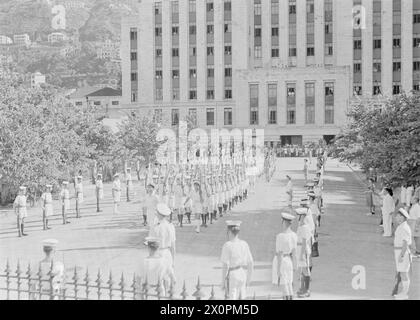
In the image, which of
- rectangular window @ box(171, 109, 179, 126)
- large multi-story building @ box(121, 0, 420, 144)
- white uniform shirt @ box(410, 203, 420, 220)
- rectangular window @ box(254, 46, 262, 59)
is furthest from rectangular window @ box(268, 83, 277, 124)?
white uniform shirt @ box(410, 203, 420, 220)

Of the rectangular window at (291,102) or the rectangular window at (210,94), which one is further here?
the rectangular window at (210,94)

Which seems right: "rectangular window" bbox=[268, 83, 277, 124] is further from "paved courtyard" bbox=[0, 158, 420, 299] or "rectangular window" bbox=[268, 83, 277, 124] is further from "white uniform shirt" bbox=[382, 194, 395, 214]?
"white uniform shirt" bbox=[382, 194, 395, 214]

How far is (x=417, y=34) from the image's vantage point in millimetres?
74188

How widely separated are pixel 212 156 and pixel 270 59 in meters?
28.7

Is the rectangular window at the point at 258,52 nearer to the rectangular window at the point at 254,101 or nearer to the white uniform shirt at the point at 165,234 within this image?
the rectangular window at the point at 254,101

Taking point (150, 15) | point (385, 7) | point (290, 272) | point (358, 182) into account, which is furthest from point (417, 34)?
point (290, 272)

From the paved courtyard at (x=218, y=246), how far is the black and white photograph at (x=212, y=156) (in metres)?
0.08

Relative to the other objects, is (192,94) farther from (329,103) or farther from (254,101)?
(329,103)

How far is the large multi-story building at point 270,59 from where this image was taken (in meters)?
72.8

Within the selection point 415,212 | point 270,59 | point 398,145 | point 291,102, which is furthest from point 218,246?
point 270,59

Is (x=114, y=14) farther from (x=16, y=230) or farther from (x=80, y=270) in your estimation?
(x=80, y=270)

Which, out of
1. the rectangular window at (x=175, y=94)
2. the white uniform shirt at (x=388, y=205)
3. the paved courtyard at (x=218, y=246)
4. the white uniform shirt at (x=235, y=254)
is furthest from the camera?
the rectangular window at (x=175, y=94)

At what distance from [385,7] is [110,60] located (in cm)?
4779

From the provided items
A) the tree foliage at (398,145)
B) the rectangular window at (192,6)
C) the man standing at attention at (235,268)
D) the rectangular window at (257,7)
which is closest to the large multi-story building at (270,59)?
the rectangular window at (192,6)
